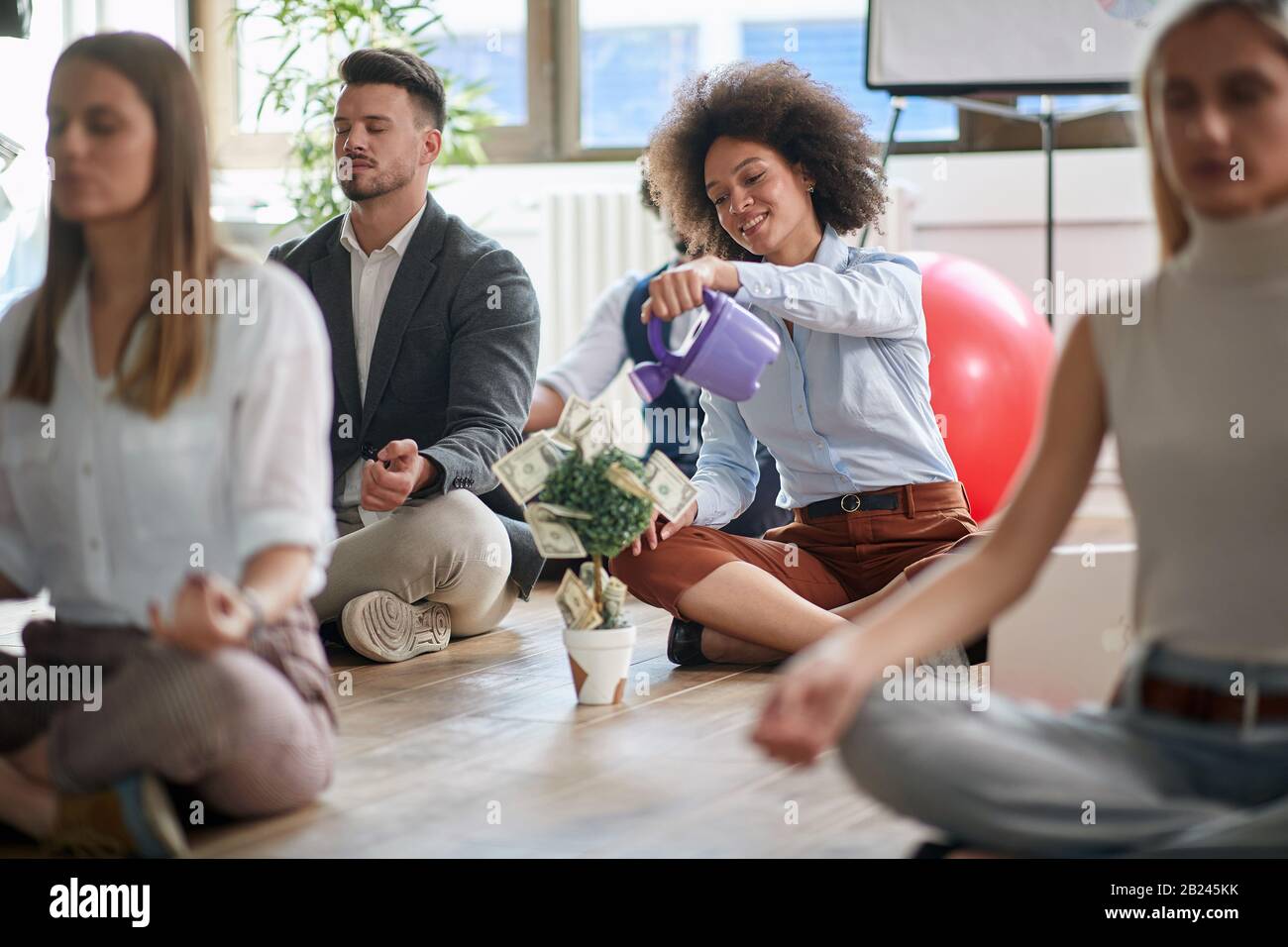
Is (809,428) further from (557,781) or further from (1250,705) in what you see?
(1250,705)

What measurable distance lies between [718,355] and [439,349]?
0.67 metres

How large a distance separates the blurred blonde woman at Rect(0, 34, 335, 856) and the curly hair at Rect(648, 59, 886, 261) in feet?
3.75

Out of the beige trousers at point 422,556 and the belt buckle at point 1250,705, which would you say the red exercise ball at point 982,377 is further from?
the belt buckle at point 1250,705

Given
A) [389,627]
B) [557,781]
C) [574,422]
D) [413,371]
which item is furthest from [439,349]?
[557,781]

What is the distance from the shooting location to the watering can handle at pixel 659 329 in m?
1.91

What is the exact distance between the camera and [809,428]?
7.27 ft

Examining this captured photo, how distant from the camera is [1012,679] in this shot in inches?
75.7

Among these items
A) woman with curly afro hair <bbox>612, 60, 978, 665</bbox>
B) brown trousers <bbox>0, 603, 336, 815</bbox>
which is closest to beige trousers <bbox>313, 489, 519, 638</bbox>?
woman with curly afro hair <bbox>612, 60, 978, 665</bbox>

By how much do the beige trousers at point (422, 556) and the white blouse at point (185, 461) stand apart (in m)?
1.05

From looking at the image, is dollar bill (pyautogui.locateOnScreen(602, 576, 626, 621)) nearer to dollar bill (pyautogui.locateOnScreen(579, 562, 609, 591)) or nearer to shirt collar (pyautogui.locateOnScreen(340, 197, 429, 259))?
dollar bill (pyautogui.locateOnScreen(579, 562, 609, 591))

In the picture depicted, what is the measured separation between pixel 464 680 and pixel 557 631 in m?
0.48

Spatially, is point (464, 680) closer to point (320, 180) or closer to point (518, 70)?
point (320, 180)

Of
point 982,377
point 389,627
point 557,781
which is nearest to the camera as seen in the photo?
point 557,781

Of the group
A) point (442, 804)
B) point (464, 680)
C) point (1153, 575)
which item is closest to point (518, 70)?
point (464, 680)
